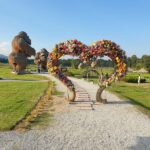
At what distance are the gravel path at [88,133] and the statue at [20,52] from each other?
100.0 feet

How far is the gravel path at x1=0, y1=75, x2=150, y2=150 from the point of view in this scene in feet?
27.3

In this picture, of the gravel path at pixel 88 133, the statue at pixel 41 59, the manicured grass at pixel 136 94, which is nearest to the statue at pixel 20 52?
the statue at pixel 41 59

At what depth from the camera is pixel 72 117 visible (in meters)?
12.2

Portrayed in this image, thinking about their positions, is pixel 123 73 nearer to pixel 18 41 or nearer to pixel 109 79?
pixel 109 79

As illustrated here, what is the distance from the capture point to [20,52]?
44469mm

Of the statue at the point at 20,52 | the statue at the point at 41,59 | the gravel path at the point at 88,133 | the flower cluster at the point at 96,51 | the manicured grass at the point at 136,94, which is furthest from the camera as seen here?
the statue at the point at 41,59

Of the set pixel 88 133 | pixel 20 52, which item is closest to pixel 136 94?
pixel 88 133

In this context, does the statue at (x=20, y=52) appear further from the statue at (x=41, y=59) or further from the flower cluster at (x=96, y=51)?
the flower cluster at (x=96, y=51)

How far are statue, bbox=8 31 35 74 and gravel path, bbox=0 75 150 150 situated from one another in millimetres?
30470

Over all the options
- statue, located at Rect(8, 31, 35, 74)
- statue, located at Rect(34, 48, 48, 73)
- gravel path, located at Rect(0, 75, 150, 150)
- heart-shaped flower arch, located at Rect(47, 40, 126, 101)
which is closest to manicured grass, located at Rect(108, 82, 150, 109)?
heart-shaped flower arch, located at Rect(47, 40, 126, 101)

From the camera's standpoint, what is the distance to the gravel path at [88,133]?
27.3 ft

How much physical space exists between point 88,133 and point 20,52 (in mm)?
36324

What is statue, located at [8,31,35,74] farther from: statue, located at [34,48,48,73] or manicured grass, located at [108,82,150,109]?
manicured grass, located at [108,82,150,109]

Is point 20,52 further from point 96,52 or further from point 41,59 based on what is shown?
point 96,52
